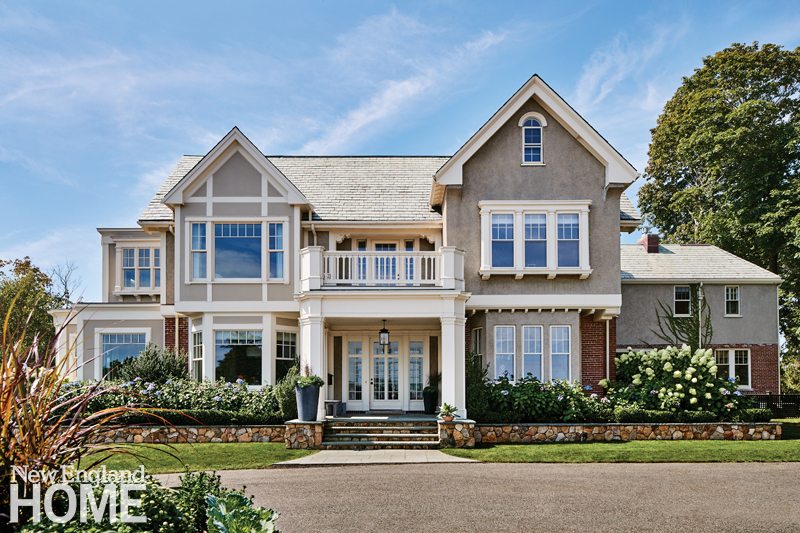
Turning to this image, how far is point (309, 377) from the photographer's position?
18.1 metres

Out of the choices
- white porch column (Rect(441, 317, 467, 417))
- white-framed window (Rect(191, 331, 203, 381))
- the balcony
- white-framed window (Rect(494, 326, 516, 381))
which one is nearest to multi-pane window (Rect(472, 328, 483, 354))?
white-framed window (Rect(494, 326, 516, 381))

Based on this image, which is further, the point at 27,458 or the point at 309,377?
the point at 309,377

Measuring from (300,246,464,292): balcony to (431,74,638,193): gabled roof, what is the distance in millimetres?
2833

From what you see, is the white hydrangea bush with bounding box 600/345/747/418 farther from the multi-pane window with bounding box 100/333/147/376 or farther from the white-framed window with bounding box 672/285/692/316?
the multi-pane window with bounding box 100/333/147/376

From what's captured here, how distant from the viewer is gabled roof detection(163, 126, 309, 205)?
2110 centimetres

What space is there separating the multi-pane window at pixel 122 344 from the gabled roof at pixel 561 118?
11173 mm

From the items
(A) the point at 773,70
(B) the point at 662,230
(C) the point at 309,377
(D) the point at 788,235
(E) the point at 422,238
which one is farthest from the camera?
(B) the point at 662,230

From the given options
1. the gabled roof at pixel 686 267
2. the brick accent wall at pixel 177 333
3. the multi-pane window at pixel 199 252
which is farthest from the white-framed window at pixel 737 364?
the brick accent wall at pixel 177 333

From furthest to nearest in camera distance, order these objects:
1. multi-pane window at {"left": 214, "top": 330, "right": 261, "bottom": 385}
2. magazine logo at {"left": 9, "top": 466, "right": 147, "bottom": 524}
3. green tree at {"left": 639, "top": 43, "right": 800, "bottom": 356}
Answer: green tree at {"left": 639, "top": 43, "right": 800, "bottom": 356}
multi-pane window at {"left": 214, "top": 330, "right": 261, "bottom": 385}
magazine logo at {"left": 9, "top": 466, "right": 147, "bottom": 524}

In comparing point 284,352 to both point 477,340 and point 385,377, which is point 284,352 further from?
point 477,340

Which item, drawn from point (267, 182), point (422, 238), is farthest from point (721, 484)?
point (267, 182)

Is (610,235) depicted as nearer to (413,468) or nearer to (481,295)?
(481,295)

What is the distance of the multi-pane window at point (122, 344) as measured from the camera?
2316cm

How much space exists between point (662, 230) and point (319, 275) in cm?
2882
